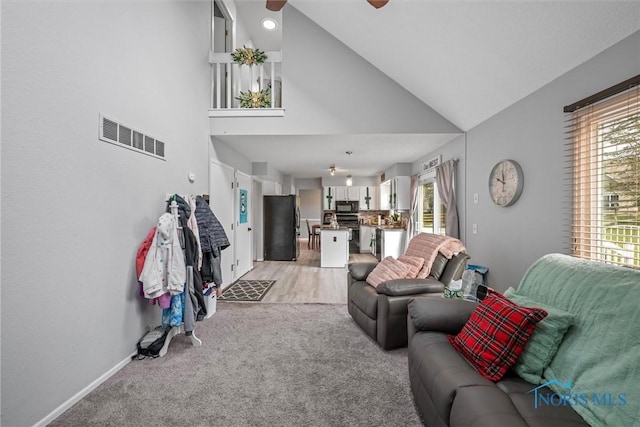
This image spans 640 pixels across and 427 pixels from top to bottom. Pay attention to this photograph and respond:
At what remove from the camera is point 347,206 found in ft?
29.4

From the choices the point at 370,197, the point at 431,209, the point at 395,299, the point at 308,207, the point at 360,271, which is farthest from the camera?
the point at 308,207

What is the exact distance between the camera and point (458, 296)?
2.27 m

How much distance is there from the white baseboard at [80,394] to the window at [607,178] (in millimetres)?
3576

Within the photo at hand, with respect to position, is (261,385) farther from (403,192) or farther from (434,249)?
(403,192)

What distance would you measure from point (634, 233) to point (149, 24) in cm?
410

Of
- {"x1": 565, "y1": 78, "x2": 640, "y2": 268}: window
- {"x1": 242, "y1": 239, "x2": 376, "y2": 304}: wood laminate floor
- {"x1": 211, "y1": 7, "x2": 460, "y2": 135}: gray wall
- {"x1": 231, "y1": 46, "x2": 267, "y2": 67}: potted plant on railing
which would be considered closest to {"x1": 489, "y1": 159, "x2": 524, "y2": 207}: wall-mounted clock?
{"x1": 565, "y1": 78, "x2": 640, "y2": 268}: window

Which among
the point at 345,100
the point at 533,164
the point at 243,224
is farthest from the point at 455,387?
the point at 243,224

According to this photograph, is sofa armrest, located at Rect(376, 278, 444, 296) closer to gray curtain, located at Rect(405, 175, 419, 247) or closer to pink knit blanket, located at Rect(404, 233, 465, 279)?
pink knit blanket, located at Rect(404, 233, 465, 279)

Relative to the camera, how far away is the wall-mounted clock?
278cm

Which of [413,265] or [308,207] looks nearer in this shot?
[413,265]

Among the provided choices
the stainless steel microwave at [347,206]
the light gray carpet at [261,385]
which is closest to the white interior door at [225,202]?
the light gray carpet at [261,385]

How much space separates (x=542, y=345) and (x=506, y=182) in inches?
82.2

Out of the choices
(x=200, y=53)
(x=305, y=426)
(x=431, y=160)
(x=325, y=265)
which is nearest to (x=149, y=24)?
(x=200, y=53)

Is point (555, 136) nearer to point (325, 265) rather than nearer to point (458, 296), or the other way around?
point (458, 296)
